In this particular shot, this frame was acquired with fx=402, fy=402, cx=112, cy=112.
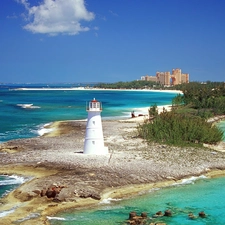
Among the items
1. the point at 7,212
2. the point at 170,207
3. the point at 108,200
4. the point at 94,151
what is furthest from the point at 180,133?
the point at 7,212

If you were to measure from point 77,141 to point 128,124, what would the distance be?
16222 millimetres

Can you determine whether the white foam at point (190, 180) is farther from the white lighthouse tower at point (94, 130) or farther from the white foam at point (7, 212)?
the white foam at point (7, 212)

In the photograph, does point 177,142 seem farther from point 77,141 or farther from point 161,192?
point 161,192

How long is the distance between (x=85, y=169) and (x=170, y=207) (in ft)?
24.1

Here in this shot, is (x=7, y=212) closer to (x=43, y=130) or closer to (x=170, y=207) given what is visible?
(x=170, y=207)

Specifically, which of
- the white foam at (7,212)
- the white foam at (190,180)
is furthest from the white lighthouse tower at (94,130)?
the white foam at (7,212)

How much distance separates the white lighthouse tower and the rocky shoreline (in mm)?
747

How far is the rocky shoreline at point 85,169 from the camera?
21.3 metres

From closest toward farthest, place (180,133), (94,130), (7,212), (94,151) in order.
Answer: (7,212), (94,130), (94,151), (180,133)

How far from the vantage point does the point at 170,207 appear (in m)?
21.2

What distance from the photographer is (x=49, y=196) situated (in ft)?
70.9

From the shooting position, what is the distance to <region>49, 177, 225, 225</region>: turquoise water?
19.3m

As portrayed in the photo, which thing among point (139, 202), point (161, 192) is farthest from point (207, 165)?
point (139, 202)

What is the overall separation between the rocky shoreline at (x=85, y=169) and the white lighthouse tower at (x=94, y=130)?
75 centimetres
